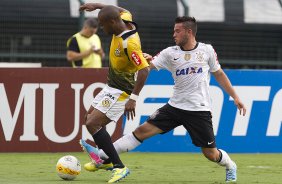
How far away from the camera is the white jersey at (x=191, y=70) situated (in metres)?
10.8

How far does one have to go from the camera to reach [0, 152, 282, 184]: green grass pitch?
11086 mm

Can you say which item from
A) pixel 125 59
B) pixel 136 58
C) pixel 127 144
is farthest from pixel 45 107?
pixel 136 58

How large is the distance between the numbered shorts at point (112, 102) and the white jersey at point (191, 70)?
1.89 feet

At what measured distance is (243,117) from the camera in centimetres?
1550

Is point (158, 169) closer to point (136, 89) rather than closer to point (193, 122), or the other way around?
point (193, 122)

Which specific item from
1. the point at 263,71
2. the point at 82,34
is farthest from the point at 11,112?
the point at 263,71

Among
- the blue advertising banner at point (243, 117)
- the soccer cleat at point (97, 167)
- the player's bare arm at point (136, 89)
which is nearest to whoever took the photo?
the player's bare arm at point (136, 89)

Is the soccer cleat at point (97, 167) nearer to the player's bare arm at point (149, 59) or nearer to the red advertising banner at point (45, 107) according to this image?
the player's bare arm at point (149, 59)

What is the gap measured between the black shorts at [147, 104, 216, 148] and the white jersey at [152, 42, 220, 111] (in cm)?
7

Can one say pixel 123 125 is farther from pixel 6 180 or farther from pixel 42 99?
pixel 6 180

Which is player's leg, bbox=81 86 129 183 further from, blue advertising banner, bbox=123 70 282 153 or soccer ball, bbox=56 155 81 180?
blue advertising banner, bbox=123 70 282 153

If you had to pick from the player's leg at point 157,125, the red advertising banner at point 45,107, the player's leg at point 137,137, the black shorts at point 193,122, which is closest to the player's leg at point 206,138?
the black shorts at point 193,122

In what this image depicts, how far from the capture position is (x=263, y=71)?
15.6m

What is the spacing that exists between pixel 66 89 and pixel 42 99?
1.32 ft
